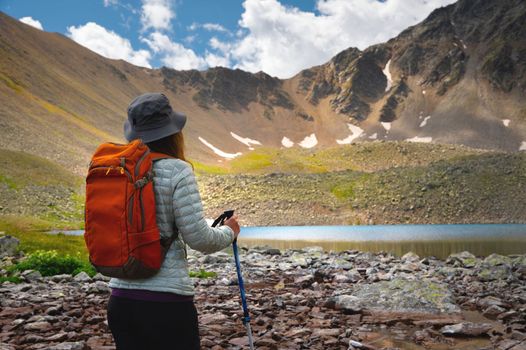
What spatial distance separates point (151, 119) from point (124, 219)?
989 mm

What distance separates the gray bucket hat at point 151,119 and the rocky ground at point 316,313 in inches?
176

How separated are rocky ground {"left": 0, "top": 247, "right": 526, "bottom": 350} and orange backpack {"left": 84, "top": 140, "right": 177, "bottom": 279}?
164 inches

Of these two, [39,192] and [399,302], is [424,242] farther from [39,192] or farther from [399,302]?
[39,192]

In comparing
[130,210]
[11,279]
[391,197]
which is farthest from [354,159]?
[130,210]

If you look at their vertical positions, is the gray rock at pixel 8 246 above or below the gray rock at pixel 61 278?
above

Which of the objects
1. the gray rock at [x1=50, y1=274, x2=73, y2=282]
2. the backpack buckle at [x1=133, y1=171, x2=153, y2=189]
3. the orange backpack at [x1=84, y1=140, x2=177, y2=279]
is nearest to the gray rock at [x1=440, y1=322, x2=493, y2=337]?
the orange backpack at [x1=84, y1=140, x2=177, y2=279]

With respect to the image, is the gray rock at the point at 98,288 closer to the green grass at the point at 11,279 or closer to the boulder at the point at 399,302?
the green grass at the point at 11,279

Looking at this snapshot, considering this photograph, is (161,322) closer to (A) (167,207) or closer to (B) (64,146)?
(A) (167,207)

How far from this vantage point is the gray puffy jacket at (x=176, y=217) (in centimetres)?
349

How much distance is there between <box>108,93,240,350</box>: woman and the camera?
3.42 meters

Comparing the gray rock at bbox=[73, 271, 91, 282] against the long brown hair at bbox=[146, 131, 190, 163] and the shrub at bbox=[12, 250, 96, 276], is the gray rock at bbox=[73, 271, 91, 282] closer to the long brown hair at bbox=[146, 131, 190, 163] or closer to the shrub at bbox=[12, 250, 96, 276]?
the shrub at bbox=[12, 250, 96, 276]

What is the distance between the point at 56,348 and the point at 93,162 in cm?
434

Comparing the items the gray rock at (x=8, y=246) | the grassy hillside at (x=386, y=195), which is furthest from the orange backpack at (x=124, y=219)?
the grassy hillside at (x=386, y=195)

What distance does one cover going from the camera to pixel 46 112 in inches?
5157
